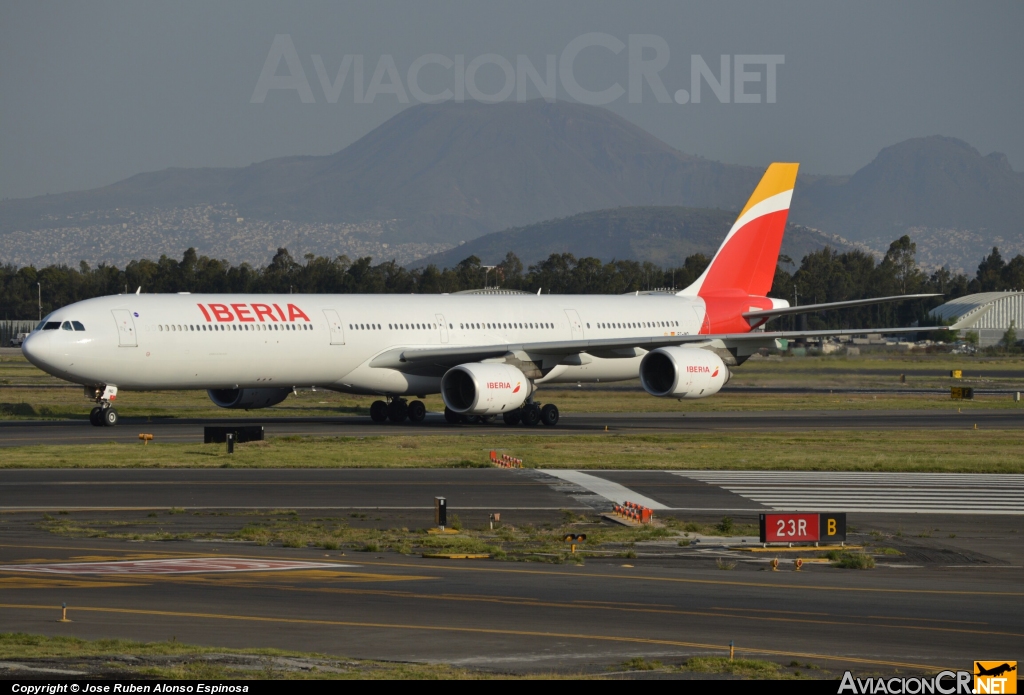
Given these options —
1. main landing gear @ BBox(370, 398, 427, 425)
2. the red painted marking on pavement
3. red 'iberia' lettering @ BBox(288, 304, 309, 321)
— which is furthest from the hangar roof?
the red painted marking on pavement

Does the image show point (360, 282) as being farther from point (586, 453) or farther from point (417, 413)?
point (586, 453)

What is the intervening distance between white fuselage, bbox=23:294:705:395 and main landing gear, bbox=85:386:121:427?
50.2 inches

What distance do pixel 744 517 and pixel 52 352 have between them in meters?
23.3

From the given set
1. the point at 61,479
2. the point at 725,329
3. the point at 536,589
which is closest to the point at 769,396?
the point at 725,329

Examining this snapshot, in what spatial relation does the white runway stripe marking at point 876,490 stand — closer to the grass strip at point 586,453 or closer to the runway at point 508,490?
the runway at point 508,490

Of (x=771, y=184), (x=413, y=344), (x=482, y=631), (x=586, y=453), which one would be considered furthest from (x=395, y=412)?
(x=482, y=631)

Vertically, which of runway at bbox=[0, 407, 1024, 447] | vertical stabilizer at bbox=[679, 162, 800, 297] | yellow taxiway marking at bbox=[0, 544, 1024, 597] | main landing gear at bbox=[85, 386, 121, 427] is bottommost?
yellow taxiway marking at bbox=[0, 544, 1024, 597]

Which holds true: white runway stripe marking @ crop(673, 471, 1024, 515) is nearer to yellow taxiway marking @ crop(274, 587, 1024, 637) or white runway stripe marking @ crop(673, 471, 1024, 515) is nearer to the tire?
yellow taxiway marking @ crop(274, 587, 1024, 637)

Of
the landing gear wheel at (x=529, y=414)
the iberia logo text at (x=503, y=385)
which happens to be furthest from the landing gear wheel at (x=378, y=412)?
the iberia logo text at (x=503, y=385)

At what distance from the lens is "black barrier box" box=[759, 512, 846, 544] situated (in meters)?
A: 19.7

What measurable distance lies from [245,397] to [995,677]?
35.7 meters

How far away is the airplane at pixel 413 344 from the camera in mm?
38375

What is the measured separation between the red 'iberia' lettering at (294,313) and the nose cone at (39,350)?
7596 millimetres

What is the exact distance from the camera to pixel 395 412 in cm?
4581
